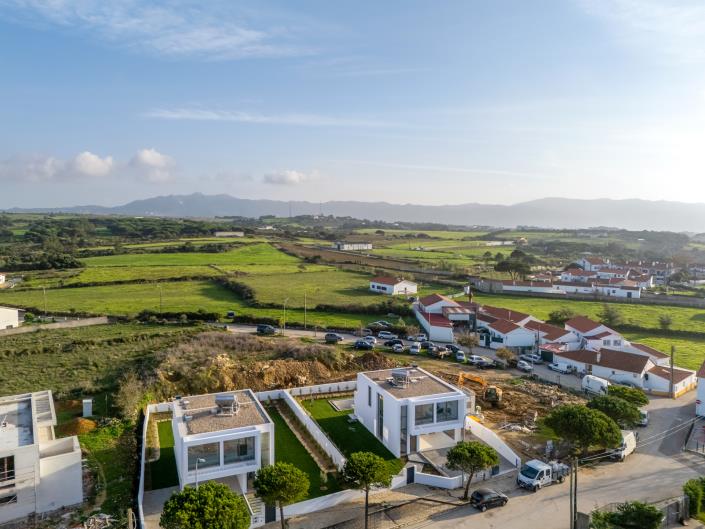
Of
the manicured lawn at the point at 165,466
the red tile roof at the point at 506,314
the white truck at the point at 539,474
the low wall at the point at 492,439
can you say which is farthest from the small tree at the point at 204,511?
the red tile roof at the point at 506,314

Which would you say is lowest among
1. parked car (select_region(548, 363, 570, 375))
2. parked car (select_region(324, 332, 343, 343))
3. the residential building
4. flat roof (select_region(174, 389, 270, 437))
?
parked car (select_region(548, 363, 570, 375))

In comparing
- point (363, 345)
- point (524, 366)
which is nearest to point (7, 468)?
point (363, 345)

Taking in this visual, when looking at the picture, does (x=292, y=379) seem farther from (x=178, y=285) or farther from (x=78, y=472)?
(x=178, y=285)

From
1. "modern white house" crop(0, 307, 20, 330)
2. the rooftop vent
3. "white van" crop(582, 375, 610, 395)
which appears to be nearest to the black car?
the rooftop vent

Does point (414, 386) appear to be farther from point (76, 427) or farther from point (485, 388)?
point (76, 427)

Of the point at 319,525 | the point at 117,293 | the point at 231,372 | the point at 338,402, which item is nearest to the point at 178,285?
the point at 117,293

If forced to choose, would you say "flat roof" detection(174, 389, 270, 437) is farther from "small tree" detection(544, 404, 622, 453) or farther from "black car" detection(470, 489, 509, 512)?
"small tree" detection(544, 404, 622, 453)
